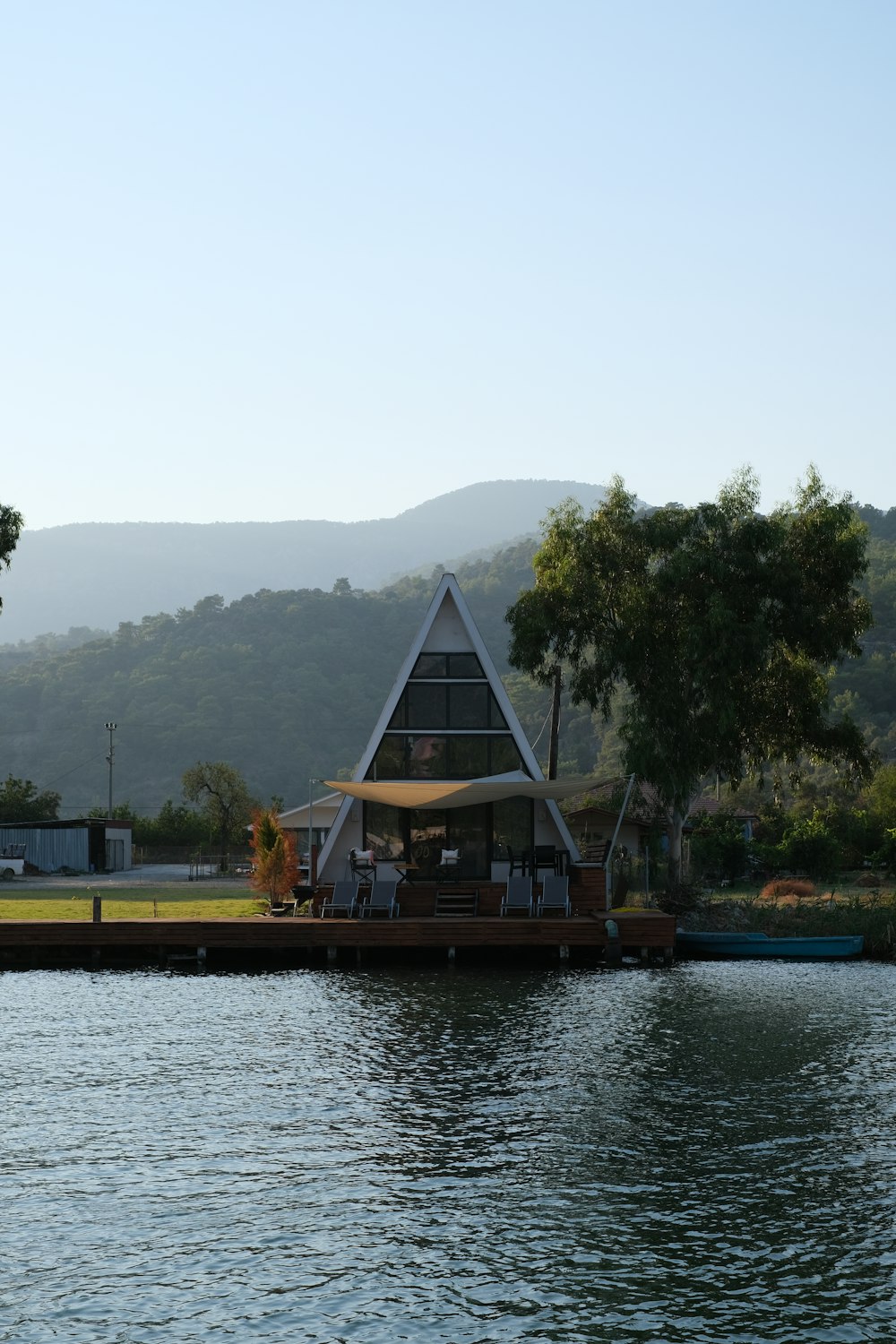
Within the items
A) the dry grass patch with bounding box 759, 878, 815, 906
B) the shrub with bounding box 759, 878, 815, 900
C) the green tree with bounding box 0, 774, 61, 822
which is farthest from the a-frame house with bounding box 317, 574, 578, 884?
the green tree with bounding box 0, 774, 61, 822

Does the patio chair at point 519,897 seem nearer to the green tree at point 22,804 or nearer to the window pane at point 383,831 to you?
the window pane at point 383,831

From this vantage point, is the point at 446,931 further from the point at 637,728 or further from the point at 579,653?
the point at 579,653

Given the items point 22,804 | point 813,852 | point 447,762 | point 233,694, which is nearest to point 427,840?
point 447,762

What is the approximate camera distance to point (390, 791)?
31.0 meters

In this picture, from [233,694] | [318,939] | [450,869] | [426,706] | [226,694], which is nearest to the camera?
[318,939]

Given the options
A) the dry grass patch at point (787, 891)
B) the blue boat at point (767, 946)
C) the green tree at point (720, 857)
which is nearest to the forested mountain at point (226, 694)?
the green tree at point (720, 857)

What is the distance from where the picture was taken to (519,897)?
3055 centimetres

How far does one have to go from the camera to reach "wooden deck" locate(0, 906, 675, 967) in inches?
1126

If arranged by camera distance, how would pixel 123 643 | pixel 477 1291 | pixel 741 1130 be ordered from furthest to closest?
pixel 123 643 → pixel 741 1130 → pixel 477 1291

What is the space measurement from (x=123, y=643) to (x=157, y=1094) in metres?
124

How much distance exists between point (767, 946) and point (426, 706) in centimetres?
976

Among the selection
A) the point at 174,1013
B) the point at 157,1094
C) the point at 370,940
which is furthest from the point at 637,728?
the point at 157,1094

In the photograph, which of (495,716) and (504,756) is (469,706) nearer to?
Answer: (495,716)

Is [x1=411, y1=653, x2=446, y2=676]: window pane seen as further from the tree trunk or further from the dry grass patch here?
the dry grass patch
